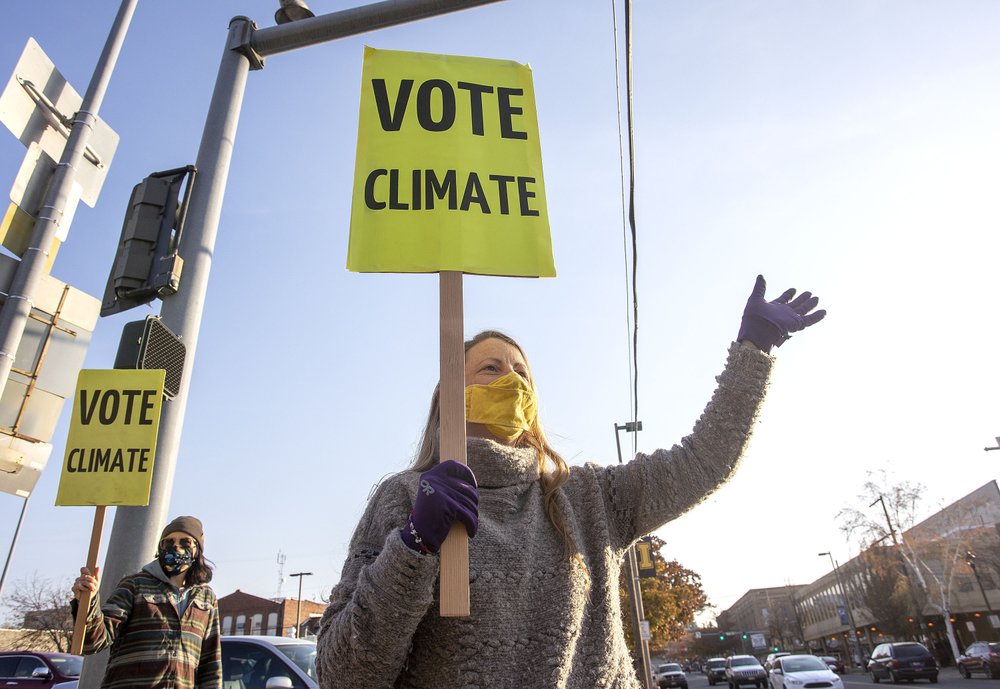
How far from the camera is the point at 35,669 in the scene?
11.1 metres

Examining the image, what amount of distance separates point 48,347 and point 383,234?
111 inches

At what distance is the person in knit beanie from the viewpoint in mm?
2916

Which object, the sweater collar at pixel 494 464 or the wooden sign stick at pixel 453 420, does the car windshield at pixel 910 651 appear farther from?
the wooden sign stick at pixel 453 420

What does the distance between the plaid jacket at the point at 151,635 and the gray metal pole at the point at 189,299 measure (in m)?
0.10

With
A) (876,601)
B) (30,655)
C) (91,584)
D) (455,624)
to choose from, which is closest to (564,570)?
(455,624)

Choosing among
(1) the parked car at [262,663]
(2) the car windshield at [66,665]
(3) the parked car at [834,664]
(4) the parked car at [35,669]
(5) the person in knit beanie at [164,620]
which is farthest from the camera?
(3) the parked car at [834,664]

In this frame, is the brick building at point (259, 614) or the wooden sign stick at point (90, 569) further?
the brick building at point (259, 614)

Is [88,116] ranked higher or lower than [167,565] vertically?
higher

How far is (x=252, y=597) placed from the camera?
68.6m

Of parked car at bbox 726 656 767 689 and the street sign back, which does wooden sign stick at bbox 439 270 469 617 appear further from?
parked car at bbox 726 656 767 689

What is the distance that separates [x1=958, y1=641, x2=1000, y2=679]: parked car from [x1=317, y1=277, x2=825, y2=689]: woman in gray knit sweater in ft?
95.1

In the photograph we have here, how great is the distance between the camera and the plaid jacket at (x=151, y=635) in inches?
117

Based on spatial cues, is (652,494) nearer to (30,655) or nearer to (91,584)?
(91,584)

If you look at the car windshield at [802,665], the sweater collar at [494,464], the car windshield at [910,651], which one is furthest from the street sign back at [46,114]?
the car windshield at [910,651]
